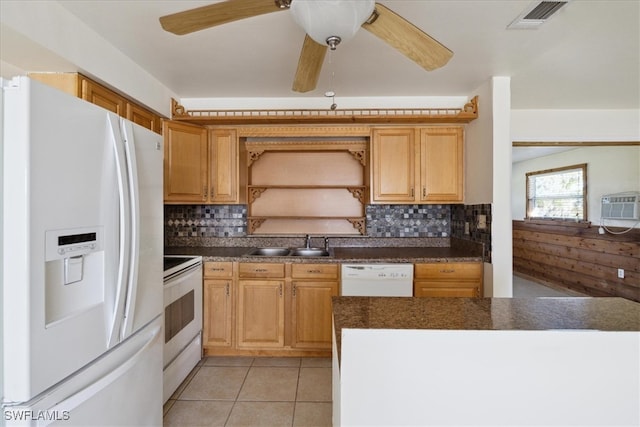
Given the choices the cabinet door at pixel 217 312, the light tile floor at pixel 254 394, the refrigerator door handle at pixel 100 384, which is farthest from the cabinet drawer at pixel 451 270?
the refrigerator door handle at pixel 100 384

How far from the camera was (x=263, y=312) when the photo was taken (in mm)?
2664

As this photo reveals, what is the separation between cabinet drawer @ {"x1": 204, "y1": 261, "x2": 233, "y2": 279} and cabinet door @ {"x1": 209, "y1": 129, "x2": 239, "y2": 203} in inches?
24.0

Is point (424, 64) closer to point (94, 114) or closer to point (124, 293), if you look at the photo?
point (94, 114)

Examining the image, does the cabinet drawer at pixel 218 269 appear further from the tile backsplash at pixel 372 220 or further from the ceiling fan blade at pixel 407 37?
the ceiling fan blade at pixel 407 37

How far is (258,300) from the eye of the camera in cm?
266

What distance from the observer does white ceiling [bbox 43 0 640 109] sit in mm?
1671

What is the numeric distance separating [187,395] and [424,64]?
2508 millimetres

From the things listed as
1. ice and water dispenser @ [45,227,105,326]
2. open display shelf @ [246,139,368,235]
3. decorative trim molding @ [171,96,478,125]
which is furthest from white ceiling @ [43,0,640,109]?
ice and water dispenser @ [45,227,105,326]

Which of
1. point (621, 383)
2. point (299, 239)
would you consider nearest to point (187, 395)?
point (299, 239)

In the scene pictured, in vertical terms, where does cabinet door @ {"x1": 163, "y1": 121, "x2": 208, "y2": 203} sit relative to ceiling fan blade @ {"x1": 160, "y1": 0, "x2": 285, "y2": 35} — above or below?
below

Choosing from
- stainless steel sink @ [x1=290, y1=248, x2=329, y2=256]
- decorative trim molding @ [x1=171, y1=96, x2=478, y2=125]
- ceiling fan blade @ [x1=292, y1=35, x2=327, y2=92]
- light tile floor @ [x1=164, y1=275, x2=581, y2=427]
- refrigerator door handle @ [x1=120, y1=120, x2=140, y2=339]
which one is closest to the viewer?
refrigerator door handle @ [x1=120, y1=120, x2=140, y2=339]

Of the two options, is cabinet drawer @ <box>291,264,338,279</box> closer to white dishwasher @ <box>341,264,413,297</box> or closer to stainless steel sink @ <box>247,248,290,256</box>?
white dishwasher @ <box>341,264,413,297</box>

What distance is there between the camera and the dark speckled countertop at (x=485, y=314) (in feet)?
3.26

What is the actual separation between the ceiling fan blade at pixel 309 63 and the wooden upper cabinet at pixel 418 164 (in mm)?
1340
